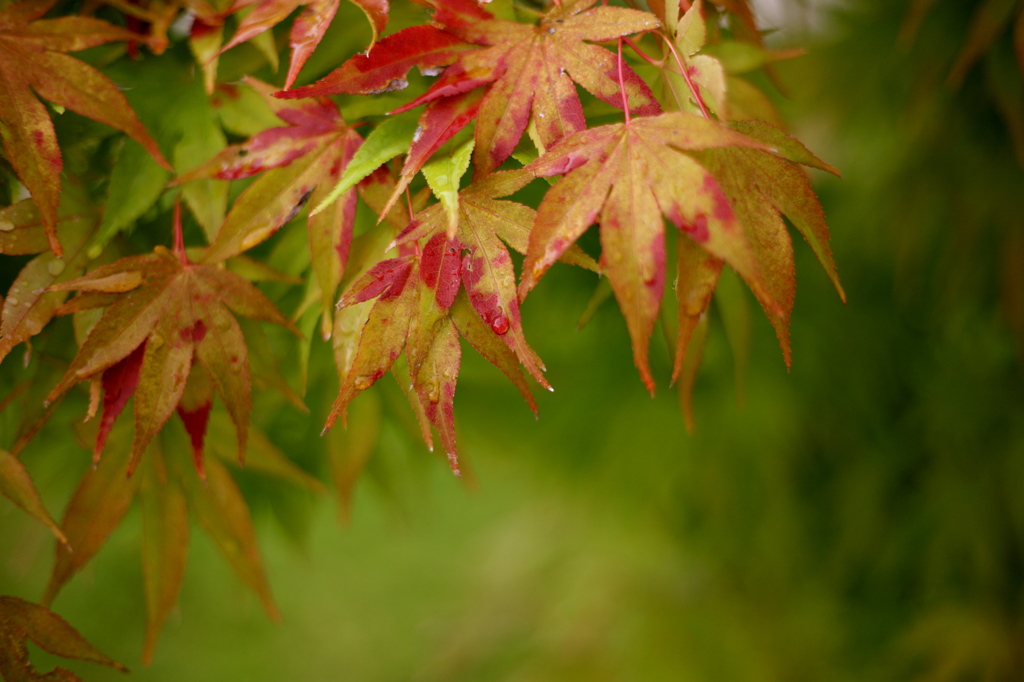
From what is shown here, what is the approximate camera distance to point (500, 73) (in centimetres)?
38

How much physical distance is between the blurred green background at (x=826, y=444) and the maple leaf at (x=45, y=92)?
0.35m

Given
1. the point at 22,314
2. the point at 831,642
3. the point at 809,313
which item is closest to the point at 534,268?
the point at 22,314

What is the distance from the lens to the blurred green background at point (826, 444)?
900mm

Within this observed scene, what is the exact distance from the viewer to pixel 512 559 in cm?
186

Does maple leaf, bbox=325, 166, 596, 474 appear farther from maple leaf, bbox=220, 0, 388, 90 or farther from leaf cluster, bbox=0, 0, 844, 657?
maple leaf, bbox=220, 0, 388, 90

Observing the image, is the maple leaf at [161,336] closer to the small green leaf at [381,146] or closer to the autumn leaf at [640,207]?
the small green leaf at [381,146]

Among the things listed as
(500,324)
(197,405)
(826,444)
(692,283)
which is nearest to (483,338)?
(500,324)

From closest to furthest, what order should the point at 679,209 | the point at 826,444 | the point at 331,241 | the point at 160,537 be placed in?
1. the point at 679,209
2. the point at 331,241
3. the point at 160,537
4. the point at 826,444

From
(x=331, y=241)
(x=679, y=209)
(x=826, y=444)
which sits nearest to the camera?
(x=679, y=209)

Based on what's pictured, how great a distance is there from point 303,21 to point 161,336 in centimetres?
22

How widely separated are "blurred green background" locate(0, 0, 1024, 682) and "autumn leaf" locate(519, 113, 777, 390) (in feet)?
1.45

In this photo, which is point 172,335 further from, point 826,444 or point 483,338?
point 826,444

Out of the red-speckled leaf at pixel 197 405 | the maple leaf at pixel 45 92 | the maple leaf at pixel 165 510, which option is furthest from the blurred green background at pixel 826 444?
the maple leaf at pixel 45 92

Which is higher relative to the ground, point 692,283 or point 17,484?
point 692,283
